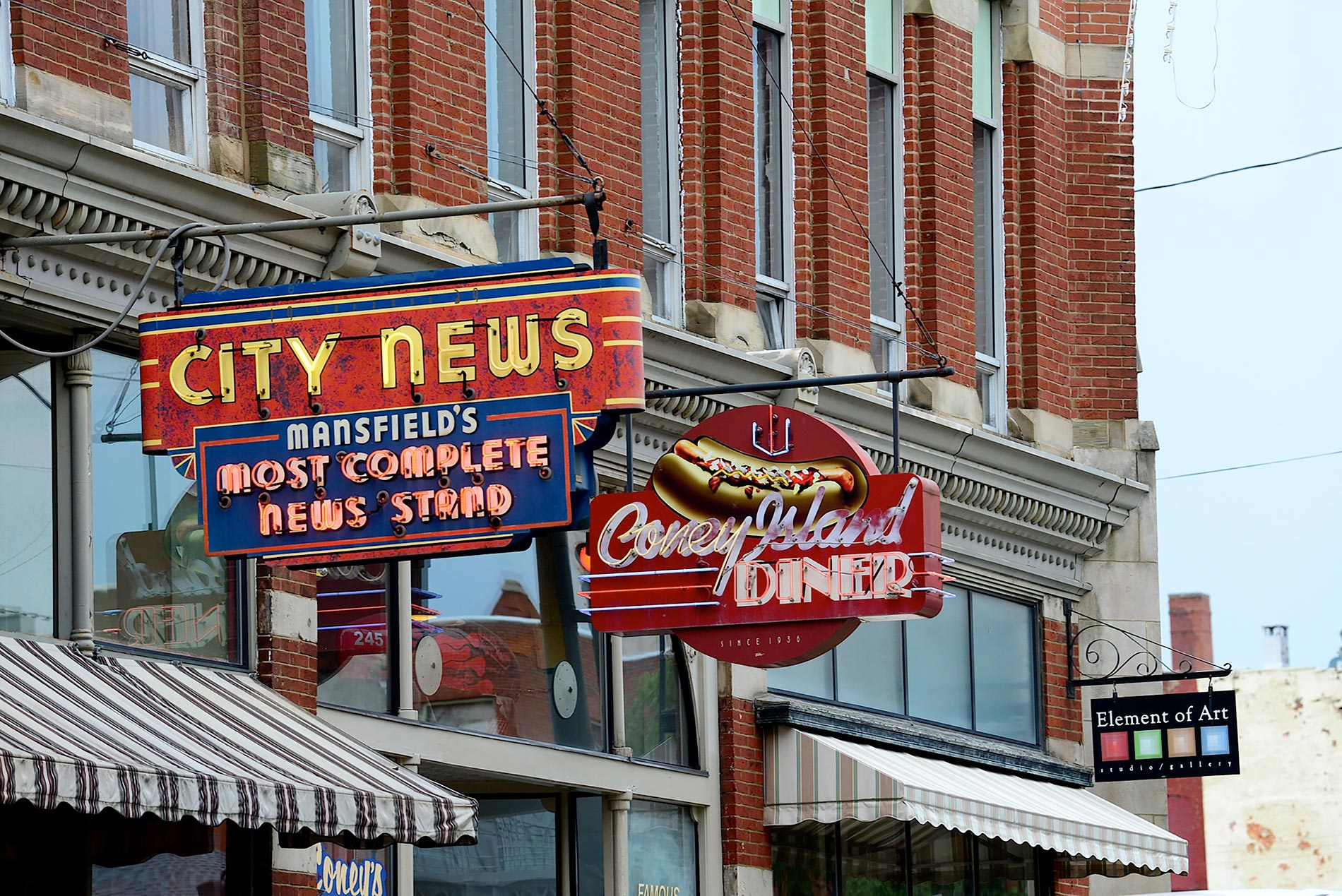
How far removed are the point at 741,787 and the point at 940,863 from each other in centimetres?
353

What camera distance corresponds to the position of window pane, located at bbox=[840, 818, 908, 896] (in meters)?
19.5

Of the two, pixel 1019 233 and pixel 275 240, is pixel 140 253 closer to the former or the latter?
pixel 275 240

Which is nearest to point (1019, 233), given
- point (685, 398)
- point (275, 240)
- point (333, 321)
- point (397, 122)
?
point (685, 398)

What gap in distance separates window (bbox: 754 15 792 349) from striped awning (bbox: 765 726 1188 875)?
3.40m

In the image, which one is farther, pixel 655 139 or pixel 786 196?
pixel 786 196

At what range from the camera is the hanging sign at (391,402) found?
446 inches

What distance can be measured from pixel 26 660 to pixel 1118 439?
43.8 ft

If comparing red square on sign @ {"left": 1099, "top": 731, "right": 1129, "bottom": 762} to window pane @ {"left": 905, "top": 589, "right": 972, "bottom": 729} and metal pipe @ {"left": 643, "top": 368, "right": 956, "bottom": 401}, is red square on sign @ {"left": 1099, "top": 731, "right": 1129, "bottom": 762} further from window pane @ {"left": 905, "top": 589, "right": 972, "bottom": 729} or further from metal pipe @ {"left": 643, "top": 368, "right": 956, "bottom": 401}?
metal pipe @ {"left": 643, "top": 368, "right": 956, "bottom": 401}

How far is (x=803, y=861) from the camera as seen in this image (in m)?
18.9

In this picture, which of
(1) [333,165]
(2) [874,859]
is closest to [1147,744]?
(2) [874,859]

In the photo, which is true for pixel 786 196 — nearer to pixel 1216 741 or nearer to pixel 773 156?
pixel 773 156

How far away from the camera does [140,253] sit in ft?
42.4

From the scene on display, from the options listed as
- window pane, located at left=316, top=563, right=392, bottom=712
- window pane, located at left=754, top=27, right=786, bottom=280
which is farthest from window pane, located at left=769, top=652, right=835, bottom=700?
window pane, located at left=316, top=563, right=392, bottom=712

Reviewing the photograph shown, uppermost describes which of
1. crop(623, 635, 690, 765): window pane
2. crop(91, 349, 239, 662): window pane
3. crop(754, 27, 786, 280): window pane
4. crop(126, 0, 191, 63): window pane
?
crop(754, 27, 786, 280): window pane
